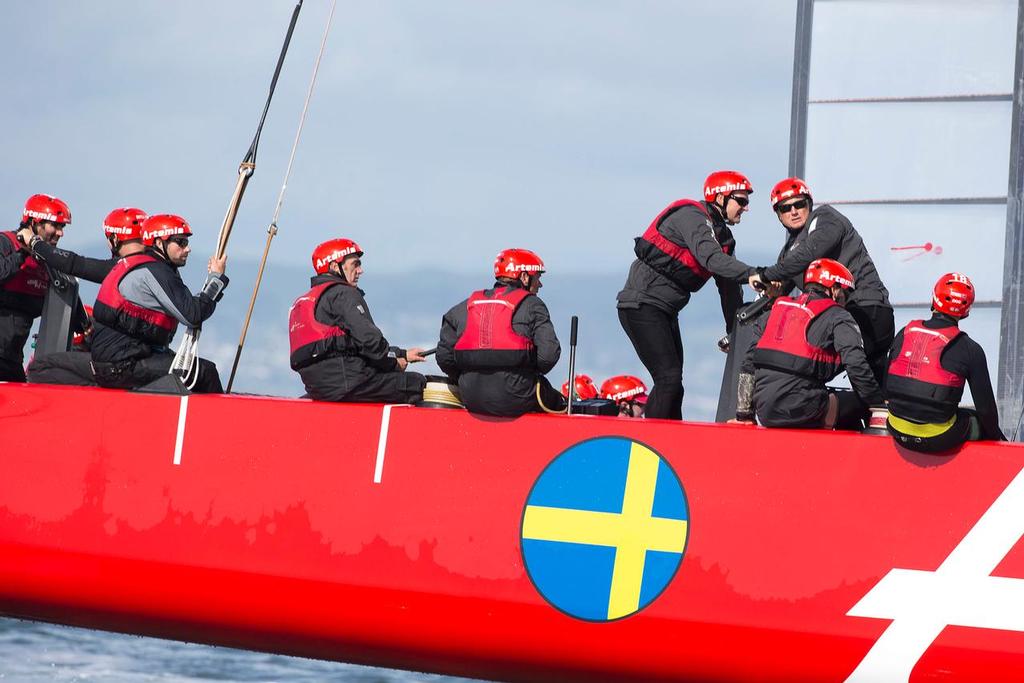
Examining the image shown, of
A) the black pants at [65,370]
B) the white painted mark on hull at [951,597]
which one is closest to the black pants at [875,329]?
the white painted mark on hull at [951,597]

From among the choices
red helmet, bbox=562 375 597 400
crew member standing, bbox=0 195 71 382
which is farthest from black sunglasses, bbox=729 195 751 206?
red helmet, bbox=562 375 597 400

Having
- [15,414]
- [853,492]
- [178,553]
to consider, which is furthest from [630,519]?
[15,414]

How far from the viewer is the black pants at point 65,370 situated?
8.48 metres

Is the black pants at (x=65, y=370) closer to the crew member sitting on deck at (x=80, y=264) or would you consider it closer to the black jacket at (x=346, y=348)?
the crew member sitting on deck at (x=80, y=264)

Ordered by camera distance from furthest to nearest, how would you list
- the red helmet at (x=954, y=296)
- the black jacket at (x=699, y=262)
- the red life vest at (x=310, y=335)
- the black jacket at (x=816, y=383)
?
the red life vest at (x=310, y=335) → the black jacket at (x=699, y=262) → the black jacket at (x=816, y=383) → the red helmet at (x=954, y=296)

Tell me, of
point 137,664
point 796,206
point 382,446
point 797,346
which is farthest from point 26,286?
point 137,664

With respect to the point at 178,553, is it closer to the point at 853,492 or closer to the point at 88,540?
the point at 88,540

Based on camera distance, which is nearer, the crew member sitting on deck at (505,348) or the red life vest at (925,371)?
the red life vest at (925,371)

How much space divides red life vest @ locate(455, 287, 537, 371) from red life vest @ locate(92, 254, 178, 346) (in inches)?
72.9

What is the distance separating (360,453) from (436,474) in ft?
1.47

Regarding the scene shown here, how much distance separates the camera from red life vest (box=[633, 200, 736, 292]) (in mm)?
7555

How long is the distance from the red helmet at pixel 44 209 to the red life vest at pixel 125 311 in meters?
0.85

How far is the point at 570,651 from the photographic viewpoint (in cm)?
697

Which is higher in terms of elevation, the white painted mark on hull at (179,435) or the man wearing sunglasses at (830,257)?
the man wearing sunglasses at (830,257)
